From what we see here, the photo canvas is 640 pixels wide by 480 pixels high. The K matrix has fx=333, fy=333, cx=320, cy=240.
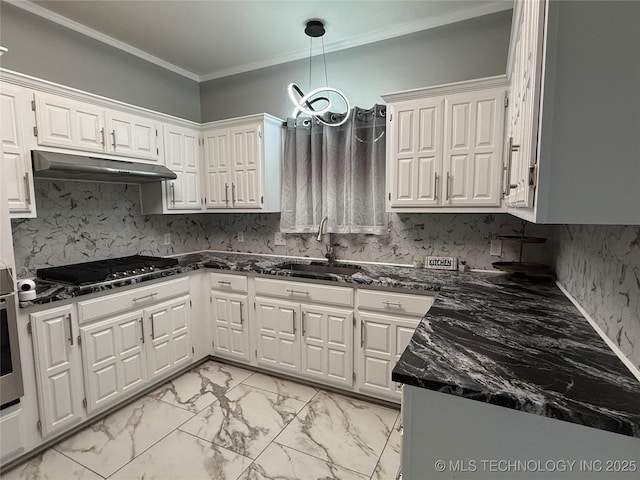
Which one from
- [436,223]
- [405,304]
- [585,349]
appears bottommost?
[405,304]

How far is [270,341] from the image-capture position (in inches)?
110

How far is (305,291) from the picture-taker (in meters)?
2.58

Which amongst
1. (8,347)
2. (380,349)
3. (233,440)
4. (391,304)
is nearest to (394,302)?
(391,304)

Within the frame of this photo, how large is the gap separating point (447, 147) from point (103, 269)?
2625 millimetres

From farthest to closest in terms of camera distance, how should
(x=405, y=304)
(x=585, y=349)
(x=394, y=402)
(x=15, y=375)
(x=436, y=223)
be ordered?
(x=436, y=223) → (x=394, y=402) → (x=405, y=304) → (x=15, y=375) → (x=585, y=349)

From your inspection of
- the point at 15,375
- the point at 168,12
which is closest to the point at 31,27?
the point at 168,12

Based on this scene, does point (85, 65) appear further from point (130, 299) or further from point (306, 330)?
point (306, 330)

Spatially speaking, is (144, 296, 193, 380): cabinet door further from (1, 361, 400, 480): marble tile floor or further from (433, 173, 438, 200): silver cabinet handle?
(433, 173, 438, 200): silver cabinet handle

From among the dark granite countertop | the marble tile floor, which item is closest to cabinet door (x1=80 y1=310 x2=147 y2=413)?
the marble tile floor

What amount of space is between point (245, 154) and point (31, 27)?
172 centimetres

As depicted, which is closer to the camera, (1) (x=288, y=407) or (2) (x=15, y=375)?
(2) (x=15, y=375)

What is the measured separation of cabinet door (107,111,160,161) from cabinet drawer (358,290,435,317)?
2.11 m

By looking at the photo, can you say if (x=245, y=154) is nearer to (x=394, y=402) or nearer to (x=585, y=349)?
(x=394, y=402)

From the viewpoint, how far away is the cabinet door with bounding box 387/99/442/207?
238 cm
